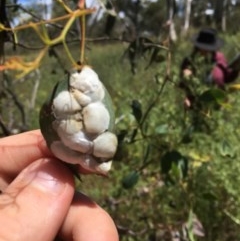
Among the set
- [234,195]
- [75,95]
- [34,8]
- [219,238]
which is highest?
[75,95]

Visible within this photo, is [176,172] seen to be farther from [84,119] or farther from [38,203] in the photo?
[84,119]

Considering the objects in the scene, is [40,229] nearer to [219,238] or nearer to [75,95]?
[75,95]

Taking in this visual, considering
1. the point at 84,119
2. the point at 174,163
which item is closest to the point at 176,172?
the point at 174,163

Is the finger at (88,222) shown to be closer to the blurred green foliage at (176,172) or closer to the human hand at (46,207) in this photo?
the human hand at (46,207)

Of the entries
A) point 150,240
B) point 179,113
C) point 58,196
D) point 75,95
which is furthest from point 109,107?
point 179,113

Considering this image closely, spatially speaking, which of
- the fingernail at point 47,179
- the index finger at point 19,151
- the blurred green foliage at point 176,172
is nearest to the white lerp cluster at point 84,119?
the fingernail at point 47,179

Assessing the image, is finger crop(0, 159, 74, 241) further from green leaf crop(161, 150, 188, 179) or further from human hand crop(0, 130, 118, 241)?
green leaf crop(161, 150, 188, 179)

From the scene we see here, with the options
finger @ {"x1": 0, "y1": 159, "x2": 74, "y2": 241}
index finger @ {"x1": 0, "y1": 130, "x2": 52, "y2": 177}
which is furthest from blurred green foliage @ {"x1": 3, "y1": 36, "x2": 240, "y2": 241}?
finger @ {"x1": 0, "y1": 159, "x2": 74, "y2": 241}
